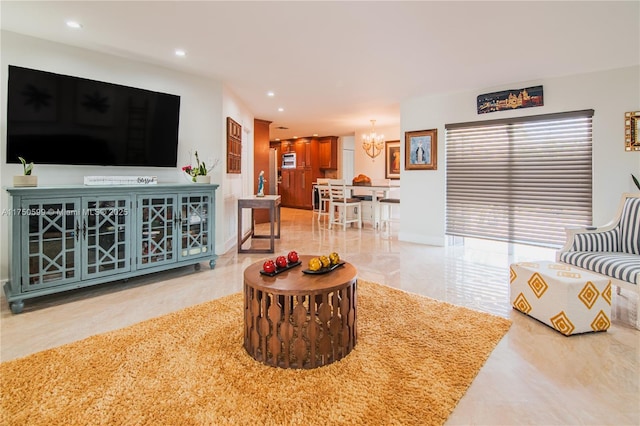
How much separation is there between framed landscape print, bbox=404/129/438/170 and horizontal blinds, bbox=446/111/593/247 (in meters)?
0.23

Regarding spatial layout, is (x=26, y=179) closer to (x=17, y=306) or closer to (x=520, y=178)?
(x=17, y=306)

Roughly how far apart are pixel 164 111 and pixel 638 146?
5534 mm

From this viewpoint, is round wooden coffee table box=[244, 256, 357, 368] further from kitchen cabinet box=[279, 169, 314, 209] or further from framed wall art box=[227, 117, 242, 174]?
kitchen cabinet box=[279, 169, 314, 209]

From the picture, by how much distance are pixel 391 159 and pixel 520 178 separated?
12.7 feet

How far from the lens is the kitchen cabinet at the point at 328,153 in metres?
9.95

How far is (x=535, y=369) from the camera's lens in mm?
1816

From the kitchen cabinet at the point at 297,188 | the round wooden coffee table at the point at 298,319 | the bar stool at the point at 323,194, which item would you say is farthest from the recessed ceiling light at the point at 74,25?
the kitchen cabinet at the point at 297,188

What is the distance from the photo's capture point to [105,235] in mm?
3016

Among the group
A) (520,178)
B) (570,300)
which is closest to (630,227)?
(570,300)

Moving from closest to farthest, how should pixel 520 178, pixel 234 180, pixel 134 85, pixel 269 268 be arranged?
pixel 269 268 < pixel 134 85 < pixel 520 178 < pixel 234 180

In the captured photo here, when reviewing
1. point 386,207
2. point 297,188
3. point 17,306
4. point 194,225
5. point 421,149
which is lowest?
point 17,306

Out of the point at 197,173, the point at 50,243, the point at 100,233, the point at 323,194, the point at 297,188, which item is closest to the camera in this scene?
the point at 50,243

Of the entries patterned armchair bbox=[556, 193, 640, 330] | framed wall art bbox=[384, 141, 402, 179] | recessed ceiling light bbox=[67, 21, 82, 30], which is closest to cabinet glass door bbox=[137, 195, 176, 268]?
recessed ceiling light bbox=[67, 21, 82, 30]

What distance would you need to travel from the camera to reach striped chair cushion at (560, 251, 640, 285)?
2399 mm
